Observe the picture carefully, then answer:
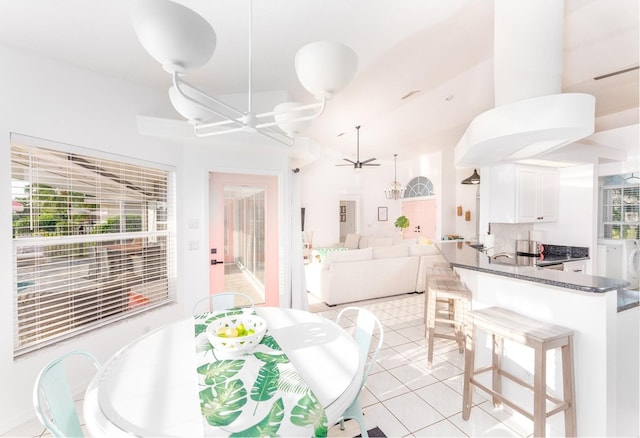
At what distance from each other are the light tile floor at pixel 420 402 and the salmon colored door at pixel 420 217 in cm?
531

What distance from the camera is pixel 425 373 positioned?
8.37 feet

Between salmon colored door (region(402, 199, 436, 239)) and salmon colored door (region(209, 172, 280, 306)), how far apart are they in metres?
5.68

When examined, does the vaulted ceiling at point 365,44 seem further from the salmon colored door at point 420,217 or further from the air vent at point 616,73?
the salmon colored door at point 420,217

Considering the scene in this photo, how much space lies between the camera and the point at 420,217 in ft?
27.8

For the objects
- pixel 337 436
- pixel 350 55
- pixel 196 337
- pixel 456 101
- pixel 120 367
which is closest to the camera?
pixel 350 55

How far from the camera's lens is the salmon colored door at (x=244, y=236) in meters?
3.44

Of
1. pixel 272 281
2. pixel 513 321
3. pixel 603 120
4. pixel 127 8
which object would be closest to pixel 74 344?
pixel 272 281

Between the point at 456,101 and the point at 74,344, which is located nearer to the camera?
the point at 74,344

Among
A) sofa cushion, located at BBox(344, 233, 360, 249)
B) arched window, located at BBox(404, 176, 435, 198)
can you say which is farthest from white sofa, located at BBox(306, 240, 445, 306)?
arched window, located at BBox(404, 176, 435, 198)

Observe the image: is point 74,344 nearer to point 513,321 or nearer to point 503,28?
point 513,321

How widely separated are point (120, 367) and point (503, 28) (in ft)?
11.4

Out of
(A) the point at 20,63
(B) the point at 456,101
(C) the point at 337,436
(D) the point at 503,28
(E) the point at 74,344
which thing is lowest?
(C) the point at 337,436

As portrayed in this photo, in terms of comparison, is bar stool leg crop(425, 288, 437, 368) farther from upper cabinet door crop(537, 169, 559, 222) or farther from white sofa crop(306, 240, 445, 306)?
upper cabinet door crop(537, 169, 559, 222)

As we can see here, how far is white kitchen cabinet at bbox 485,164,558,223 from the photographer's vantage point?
12.3 feet
